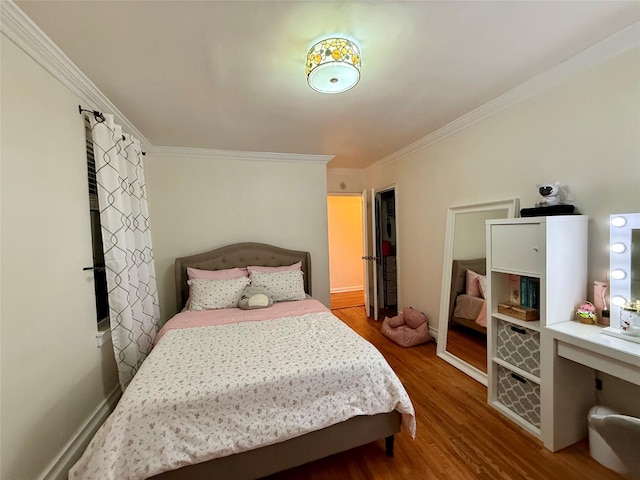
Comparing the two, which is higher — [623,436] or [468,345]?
[623,436]

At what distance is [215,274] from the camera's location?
10.1ft

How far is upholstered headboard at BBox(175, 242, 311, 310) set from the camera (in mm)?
3180

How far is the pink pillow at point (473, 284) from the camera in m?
2.56

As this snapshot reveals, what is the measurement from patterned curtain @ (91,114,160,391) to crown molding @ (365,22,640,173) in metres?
3.00

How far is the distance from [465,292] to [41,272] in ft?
10.5

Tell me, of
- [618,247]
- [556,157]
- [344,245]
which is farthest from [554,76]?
[344,245]

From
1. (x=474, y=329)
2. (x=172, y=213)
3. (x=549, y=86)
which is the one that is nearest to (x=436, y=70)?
(x=549, y=86)

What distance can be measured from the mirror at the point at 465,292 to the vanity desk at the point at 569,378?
0.69 metres

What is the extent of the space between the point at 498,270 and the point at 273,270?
7.37ft

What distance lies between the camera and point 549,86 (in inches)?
76.4

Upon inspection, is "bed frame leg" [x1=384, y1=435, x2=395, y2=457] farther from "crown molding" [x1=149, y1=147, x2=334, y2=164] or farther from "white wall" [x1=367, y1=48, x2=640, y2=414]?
"crown molding" [x1=149, y1=147, x2=334, y2=164]

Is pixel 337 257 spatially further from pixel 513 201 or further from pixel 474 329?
pixel 513 201

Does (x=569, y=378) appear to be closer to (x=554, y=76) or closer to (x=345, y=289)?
(x=554, y=76)

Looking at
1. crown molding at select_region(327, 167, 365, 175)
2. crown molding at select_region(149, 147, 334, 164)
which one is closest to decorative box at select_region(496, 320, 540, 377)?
crown molding at select_region(149, 147, 334, 164)
